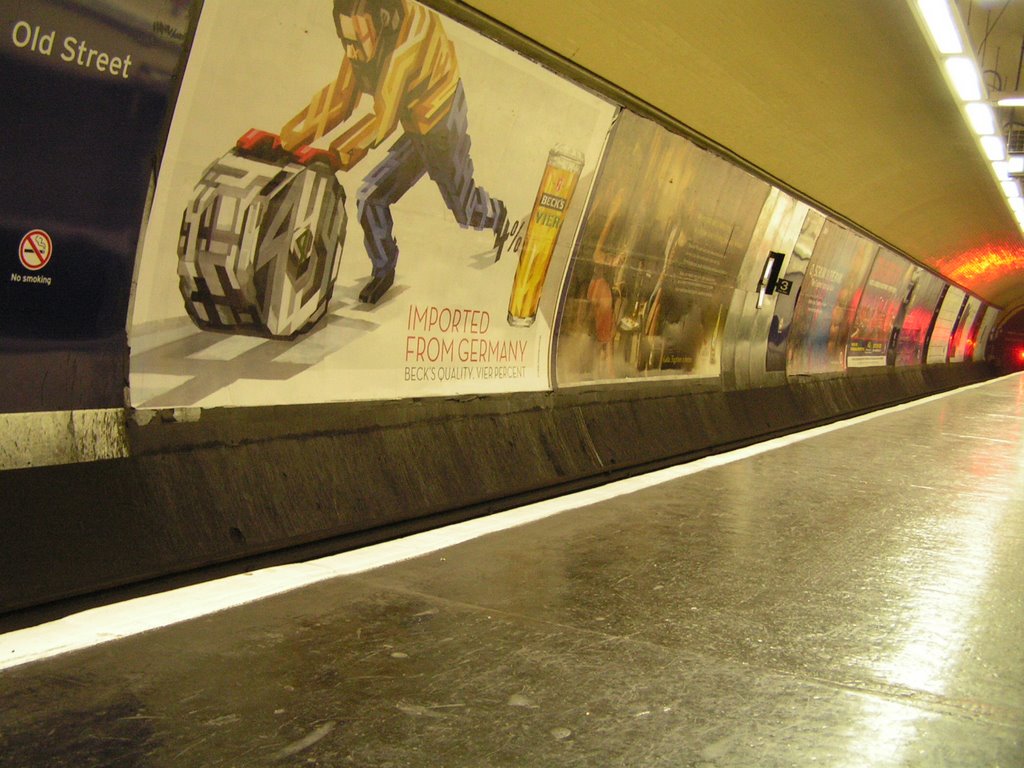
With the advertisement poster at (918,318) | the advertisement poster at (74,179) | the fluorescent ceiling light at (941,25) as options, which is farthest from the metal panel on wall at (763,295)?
the advertisement poster at (918,318)

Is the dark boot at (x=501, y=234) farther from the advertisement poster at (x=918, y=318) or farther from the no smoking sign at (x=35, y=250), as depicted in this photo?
the advertisement poster at (x=918, y=318)

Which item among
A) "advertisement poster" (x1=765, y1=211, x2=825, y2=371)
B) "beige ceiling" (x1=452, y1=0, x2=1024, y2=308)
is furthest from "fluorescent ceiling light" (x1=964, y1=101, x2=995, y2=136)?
"advertisement poster" (x1=765, y1=211, x2=825, y2=371)

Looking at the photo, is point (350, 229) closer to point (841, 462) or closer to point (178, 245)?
point (178, 245)

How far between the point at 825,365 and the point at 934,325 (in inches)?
555

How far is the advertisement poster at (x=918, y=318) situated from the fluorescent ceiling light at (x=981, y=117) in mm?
14009

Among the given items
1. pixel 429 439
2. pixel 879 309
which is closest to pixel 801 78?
pixel 429 439

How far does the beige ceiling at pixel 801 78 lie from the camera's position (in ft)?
26.1

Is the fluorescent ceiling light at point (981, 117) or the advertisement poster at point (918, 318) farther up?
the fluorescent ceiling light at point (981, 117)

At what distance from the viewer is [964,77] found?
10.3m

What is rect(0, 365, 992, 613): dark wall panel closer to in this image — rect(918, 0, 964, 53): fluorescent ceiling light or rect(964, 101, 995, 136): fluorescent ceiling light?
rect(918, 0, 964, 53): fluorescent ceiling light

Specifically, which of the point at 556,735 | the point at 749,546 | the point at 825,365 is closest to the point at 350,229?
the point at 749,546

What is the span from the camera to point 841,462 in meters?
11.0

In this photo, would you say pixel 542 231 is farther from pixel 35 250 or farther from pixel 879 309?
pixel 879 309

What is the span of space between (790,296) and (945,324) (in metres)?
19.8
